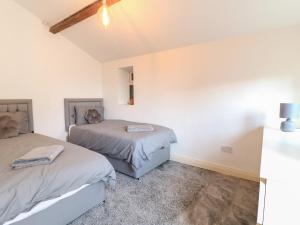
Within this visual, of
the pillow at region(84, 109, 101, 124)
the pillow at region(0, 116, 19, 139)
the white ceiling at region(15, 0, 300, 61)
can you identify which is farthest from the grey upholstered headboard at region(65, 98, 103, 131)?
the white ceiling at region(15, 0, 300, 61)

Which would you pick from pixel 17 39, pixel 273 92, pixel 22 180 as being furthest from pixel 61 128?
pixel 273 92

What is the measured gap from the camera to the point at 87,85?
4074 millimetres

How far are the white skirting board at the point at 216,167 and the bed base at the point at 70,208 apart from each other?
1.65 m

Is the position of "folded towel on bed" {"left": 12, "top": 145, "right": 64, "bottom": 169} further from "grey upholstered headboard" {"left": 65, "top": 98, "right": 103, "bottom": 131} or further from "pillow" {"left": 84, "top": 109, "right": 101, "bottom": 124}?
"grey upholstered headboard" {"left": 65, "top": 98, "right": 103, "bottom": 131}

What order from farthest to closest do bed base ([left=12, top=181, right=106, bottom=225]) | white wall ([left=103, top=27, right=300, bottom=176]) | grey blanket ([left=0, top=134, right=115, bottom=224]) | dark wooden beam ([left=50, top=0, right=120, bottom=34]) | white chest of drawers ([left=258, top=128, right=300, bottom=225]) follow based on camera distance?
1. dark wooden beam ([left=50, top=0, right=120, bottom=34])
2. white wall ([left=103, top=27, right=300, bottom=176])
3. bed base ([left=12, top=181, right=106, bottom=225])
4. grey blanket ([left=0, top=134, right=115, bottom=224])
5. white chest of drawers ([left=258, top=128, right=300, bottom=225])

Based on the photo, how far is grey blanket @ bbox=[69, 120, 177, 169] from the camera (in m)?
2.34

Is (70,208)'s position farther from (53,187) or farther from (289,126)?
(289,126)

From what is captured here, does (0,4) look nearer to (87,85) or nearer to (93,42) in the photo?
(93,42)

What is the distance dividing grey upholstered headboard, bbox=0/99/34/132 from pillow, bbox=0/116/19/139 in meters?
0.33

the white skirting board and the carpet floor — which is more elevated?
the white skirting board

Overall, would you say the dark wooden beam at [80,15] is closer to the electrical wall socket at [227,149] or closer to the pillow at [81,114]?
the pillow at [81,114]

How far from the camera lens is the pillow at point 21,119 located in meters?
2.62

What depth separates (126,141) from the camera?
2420 mm

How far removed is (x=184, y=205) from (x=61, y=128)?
2.96 metres
